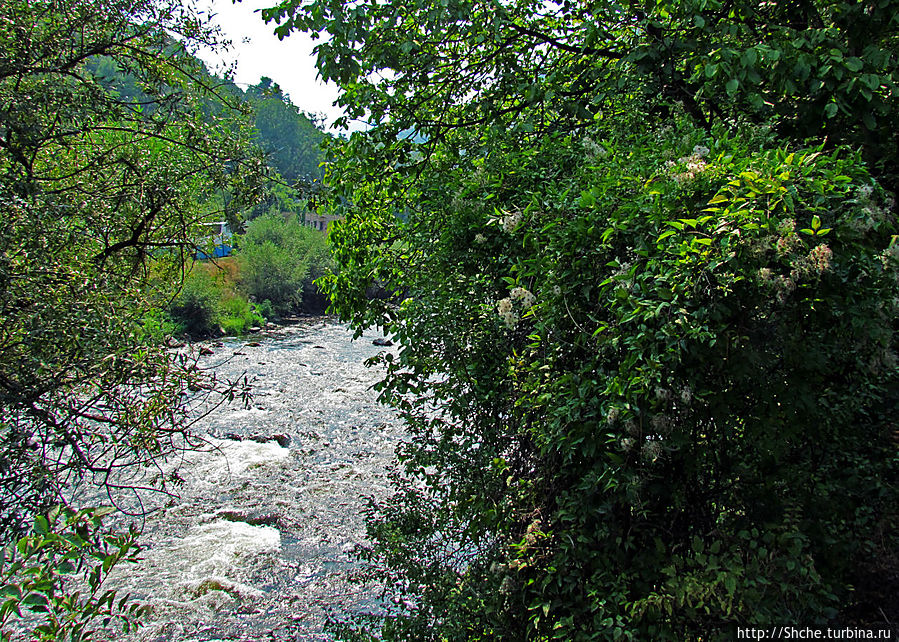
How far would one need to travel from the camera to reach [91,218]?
3.93m

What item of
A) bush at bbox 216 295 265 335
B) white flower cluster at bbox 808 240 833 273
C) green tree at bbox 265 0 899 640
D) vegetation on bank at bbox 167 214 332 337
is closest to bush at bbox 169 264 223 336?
vegetation on bank at bbox 167 214 332 337

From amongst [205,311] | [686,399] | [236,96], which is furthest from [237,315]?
[686,399]

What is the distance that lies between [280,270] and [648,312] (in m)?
28.6

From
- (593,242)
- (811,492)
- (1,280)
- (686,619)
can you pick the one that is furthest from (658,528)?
(1,280)

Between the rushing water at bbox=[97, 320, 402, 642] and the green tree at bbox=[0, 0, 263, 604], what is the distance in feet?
2.27

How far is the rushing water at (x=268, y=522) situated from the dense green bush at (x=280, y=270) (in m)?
14.5

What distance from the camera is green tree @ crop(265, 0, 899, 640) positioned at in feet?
7.24

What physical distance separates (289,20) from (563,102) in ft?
6.79

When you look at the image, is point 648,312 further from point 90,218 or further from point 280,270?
point 280,270

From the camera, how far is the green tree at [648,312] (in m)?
2.21

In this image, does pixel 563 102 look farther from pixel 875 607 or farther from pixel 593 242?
pixel 875 607

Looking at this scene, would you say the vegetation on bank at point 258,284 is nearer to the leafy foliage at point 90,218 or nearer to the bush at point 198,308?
the bush at point 198,308

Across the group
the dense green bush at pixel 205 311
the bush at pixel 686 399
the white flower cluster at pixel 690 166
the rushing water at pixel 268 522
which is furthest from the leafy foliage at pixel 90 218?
the dense green bush at pixel 205 311

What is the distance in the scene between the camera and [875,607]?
9.89 ft
